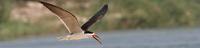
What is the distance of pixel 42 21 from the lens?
96.7 feet

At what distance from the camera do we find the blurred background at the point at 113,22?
24.4 m

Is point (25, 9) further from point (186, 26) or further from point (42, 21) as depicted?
point (186, 26)

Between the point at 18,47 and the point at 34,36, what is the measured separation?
12.3 feet

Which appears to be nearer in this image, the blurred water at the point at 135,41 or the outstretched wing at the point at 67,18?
the outstretched wing at the point at 67,18

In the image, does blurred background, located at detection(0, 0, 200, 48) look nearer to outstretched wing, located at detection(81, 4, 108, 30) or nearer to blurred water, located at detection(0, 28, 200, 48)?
blurred water, located at detection(0, 28, 200, 48)

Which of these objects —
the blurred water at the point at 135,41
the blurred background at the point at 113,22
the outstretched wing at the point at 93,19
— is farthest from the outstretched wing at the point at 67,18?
the blurred background at the point at 113,22

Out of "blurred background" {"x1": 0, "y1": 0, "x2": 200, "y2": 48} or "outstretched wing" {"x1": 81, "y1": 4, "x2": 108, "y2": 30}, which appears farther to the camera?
"blurred background" {"x1": 0, "y1": 0, "x2": 200, "y2": 48}

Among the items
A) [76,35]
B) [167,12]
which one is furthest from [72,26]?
[167,12]

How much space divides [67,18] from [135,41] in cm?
1013

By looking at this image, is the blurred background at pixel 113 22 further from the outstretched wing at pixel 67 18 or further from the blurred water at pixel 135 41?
the outstretched wing at pixel 67 18

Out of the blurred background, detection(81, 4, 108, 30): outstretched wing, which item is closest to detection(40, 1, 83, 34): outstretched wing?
detection(81, 4, 108, 30): outstretched wing

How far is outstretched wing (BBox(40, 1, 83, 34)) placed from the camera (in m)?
12.2

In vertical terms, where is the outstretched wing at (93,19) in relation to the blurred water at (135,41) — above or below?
below

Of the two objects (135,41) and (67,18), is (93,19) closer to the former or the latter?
(67,18)
